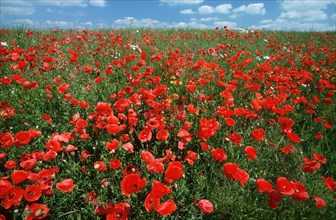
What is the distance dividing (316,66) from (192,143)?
4.51 meters

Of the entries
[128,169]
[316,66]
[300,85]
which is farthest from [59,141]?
[316,66]

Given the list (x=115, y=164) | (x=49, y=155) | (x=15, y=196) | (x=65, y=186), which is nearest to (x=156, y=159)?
(x=115, y=164)

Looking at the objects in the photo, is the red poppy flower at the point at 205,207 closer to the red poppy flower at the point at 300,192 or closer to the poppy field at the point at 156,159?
the poppy field at the point at 156,159

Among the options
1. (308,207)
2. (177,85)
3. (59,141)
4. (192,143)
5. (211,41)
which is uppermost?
(211,41)

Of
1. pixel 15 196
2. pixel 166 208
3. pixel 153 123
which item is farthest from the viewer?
pixel 153 123

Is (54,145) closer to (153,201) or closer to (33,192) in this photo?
(33,192)

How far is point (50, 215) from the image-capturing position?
209 cm

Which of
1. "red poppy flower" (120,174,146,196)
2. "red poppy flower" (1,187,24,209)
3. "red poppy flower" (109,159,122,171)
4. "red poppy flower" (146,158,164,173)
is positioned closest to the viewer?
"red poppy flower" (120,174,146,196)

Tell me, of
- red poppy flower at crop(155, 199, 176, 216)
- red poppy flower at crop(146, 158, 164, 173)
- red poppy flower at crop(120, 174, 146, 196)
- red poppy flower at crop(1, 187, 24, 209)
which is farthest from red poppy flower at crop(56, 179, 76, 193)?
red poppy flower at crop(155, 199, 176, 216)

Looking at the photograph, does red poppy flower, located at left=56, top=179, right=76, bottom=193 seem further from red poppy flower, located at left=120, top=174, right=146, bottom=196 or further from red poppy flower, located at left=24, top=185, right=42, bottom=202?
red poppy flower, located at left=120, top=174, right=146, bottom=196

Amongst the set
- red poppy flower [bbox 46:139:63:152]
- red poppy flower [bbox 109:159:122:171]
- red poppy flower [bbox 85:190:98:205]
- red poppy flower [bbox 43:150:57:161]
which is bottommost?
red poppy flower [bbox 85:190:98:205]

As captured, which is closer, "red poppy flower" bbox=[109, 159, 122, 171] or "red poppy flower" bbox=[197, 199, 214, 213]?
"red poppy flower" bbox=[197, 199, 214, 213]

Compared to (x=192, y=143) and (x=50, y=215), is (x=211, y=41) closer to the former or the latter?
(x=192, y=143)

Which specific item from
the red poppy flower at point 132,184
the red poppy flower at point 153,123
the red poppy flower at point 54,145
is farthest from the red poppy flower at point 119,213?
the red poppy flower at point 153,123
